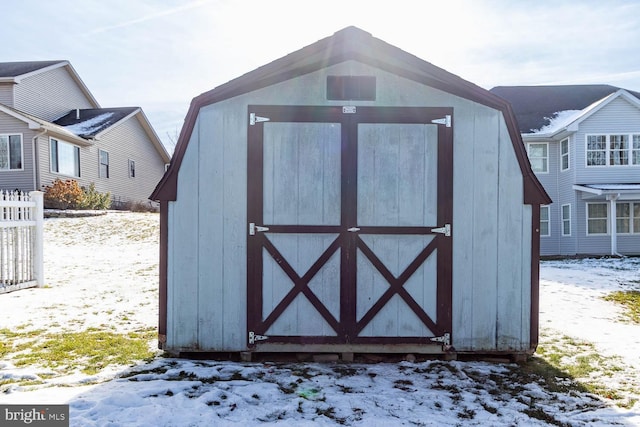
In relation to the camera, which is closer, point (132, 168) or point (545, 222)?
point (545, 222)

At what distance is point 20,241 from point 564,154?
1821 centimetres

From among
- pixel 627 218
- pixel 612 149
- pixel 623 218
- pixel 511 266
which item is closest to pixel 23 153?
pixel 511 266

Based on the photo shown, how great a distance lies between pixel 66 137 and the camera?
731 inches

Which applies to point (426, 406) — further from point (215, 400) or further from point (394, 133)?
point (394, 133)

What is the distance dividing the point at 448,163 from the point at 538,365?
2367 millimetres

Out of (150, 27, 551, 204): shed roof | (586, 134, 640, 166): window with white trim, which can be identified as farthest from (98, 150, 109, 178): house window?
(586, 134, 640, 166): window with white trim

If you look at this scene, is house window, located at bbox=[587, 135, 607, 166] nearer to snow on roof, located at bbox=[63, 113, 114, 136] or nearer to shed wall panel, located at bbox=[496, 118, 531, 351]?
shed wall panel, located at bbox=[496, 118, 531, 351]

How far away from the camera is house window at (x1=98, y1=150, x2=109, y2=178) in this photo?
21.3 meters

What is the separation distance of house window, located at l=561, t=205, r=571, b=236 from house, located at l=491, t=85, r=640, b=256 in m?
0.01

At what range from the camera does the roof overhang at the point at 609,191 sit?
15.2 metres

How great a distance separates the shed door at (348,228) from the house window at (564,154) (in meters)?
15.0

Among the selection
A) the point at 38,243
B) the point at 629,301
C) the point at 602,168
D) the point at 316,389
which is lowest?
the point at 629,301

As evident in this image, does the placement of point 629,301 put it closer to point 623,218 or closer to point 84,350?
point 84,350

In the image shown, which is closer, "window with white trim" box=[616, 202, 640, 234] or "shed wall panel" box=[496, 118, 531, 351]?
"shed wall panel" box=[496, 118, 531, 351]
